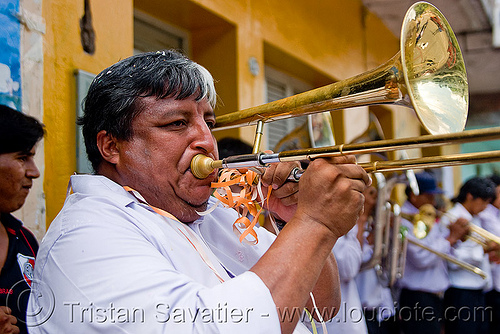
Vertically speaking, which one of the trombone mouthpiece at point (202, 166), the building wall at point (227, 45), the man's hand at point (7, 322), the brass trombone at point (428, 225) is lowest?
the man's hand at point (7, 322)

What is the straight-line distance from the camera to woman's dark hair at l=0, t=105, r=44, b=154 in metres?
2.04

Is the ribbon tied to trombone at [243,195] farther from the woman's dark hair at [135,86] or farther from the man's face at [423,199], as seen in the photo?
the man's face at [423,199]

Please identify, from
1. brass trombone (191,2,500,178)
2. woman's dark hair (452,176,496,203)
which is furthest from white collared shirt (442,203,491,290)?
brass trombone (191,2,500,178)

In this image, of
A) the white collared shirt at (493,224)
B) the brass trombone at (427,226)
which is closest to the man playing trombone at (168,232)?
the brass trombone at (427,226)

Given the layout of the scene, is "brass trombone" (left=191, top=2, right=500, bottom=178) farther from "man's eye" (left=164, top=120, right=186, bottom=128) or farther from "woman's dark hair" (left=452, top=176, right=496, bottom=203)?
"woman's dark hair" (left=452, top=176, right=496, bottom=203)

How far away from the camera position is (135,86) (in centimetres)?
160

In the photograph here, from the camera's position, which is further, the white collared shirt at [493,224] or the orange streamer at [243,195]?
the white collared shirt at [493,224]

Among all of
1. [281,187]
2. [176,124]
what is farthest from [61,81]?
[281,187]

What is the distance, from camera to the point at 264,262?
1.22 metres

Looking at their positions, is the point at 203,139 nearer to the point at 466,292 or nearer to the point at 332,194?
the point at 332,194

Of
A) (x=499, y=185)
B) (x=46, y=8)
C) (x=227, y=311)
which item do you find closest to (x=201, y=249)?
(x=227, y=311)

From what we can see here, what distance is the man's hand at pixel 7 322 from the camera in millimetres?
1755

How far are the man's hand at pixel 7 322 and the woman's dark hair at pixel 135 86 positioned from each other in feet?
2.34

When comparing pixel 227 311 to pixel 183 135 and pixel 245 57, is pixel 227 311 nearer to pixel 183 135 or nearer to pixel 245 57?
pixel 183 135
